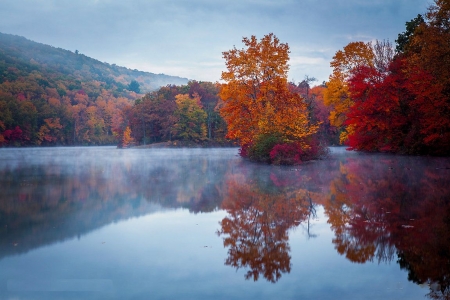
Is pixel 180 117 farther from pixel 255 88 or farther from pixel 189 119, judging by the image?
pixel 255 88

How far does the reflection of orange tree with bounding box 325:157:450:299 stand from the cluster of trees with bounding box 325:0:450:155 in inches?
554

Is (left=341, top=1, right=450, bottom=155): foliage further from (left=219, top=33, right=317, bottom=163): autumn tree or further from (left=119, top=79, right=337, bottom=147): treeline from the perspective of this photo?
(left=119, top=79, right=337, bottom=147): treeline

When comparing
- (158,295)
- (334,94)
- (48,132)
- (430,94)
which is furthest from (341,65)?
(48,132)

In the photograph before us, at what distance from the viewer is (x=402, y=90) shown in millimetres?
34844

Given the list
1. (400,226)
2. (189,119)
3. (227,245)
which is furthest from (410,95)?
(189,119)

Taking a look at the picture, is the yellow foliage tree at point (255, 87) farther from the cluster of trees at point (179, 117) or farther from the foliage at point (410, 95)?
the cluster of trees at point (179, 117)

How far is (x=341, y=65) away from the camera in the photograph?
45969 millimetres

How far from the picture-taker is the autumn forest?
2695 cm

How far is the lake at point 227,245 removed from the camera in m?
4.95

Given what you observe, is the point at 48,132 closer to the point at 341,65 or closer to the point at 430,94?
the point at 341,65

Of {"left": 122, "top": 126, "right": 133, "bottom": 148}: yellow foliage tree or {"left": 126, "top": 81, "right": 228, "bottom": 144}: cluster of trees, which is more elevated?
{"left": 126, "top": 81, "right": 228, "bottom": 144}: cluster of trees

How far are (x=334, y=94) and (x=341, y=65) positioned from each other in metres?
3.32

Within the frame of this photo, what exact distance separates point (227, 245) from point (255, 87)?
89.1 feet

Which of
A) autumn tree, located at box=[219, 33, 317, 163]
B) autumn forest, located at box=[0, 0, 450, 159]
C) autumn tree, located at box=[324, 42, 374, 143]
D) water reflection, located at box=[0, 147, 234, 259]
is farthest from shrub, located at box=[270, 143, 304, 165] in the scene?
autumn tree, located at box=[324, 42, 374, 143]
